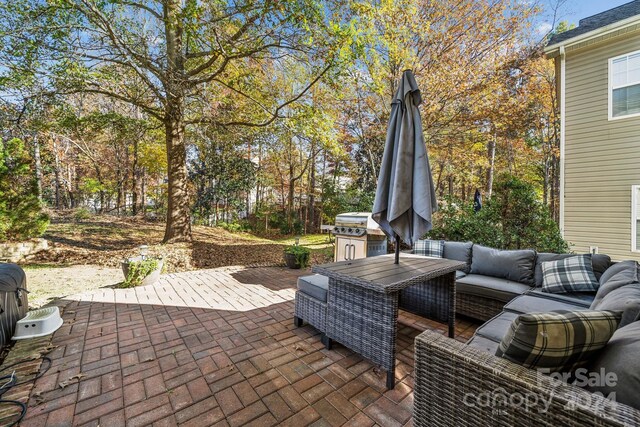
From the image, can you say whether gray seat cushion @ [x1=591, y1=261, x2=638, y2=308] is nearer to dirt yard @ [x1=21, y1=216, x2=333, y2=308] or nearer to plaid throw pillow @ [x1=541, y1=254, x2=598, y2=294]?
plaid throw pillow @ [x1=541, y1=254, x2=598, y2=294]

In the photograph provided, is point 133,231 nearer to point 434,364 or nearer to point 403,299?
point 403,299

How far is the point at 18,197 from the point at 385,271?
24.6 feet

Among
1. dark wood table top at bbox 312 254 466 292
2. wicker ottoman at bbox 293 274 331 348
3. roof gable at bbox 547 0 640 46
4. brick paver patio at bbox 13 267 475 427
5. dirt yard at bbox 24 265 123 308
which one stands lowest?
brick paver patio at bbox 13 267 475 427

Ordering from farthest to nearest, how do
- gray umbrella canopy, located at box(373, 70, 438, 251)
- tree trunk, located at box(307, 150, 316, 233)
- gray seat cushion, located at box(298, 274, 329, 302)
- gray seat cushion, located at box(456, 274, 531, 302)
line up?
tree trunk, located at box(307, 150, 316, 233) → gray seat cushion, located at box(456, 274, 531, 302) → gray seat cushion, located at box(298, 274, 329, 302) → gray umbrella canopy, located at box(373, 70, 438, 251)

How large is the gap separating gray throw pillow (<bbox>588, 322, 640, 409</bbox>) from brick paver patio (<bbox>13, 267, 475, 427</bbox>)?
1.08 m

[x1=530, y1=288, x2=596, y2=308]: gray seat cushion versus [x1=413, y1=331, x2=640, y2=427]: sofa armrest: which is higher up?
[x1=413, y1=331, x2=640, y2=427]: sofa armrest

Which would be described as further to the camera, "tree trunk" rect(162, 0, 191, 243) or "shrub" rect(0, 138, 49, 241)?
"tree trunk" rect(162, 0, 191, 243)

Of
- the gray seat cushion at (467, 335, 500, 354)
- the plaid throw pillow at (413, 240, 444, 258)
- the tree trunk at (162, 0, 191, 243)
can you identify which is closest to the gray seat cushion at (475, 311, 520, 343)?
the gray seat cushion at (467, 335, 500, 354)

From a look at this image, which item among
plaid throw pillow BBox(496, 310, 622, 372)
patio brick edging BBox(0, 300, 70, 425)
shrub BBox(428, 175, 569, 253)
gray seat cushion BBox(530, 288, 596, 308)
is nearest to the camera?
plaid throw pillow BBox(496, 310, 622, 372)

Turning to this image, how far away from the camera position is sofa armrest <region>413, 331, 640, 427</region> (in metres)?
0.85

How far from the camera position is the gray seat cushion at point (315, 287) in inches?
100.0

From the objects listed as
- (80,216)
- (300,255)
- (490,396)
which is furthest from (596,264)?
(80,216)

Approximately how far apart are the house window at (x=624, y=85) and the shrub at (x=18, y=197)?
38.2 feet

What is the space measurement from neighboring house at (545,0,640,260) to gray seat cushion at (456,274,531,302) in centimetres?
Answer: 398
